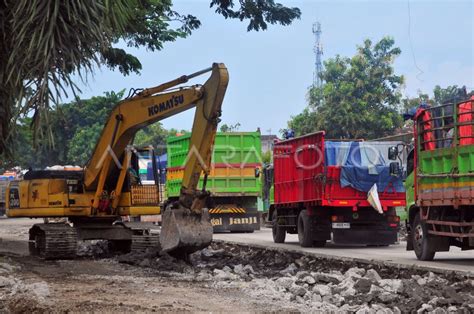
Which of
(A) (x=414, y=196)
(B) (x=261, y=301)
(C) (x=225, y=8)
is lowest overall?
(B) (x=261, y=301)

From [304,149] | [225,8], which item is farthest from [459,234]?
[225,8]

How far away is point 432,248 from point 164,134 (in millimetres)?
76704

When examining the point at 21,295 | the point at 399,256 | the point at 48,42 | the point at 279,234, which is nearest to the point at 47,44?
the point at 48,42

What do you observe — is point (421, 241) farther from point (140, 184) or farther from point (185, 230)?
point (140, 184)

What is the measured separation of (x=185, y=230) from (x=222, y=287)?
8.82 ft

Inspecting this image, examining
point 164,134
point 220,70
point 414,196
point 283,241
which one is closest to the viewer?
point 220,70

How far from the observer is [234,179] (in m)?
30.6

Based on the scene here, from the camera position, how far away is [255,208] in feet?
102

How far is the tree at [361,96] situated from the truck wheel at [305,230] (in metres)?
26.3

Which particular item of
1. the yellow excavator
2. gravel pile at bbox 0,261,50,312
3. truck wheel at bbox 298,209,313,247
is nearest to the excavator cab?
the yellow excavator

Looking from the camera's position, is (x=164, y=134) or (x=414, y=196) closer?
(x=414, y=196)

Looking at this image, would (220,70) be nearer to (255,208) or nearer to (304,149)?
(304,149)

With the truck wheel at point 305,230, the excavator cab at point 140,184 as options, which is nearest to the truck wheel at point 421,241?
the truck wheel at point 305,230

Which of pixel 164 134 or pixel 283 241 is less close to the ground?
pixel 164 134
